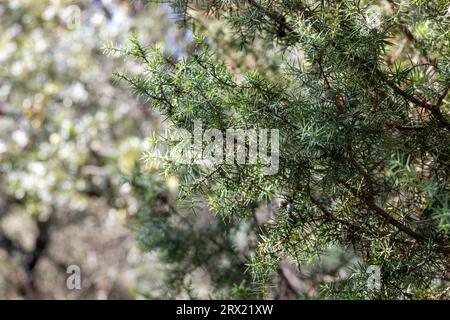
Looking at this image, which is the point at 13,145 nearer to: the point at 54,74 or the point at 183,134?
the point at 54,74

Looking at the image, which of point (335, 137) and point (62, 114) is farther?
point (62, 114)

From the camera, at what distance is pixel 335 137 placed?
3.33ft

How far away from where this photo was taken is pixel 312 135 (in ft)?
3.18

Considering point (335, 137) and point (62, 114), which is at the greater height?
point (62, 114)

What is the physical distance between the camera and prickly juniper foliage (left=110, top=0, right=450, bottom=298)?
1.04 meters

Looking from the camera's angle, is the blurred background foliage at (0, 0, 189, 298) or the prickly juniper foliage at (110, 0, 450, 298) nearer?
the prickly juniper foliage at (110, 0, 450, 298)

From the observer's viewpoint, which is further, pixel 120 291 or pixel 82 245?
pixel 82 245

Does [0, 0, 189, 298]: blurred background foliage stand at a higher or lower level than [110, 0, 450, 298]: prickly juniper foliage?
higher

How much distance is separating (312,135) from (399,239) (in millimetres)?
309

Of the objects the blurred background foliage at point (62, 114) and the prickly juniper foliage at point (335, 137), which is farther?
the blurred background foliage at point (62, 114)

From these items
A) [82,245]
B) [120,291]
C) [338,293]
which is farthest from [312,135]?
[82,245]

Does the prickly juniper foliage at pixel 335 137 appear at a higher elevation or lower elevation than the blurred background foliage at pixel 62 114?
lower

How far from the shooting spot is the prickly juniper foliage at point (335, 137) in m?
1.04

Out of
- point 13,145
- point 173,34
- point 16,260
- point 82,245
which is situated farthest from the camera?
point 82,245
